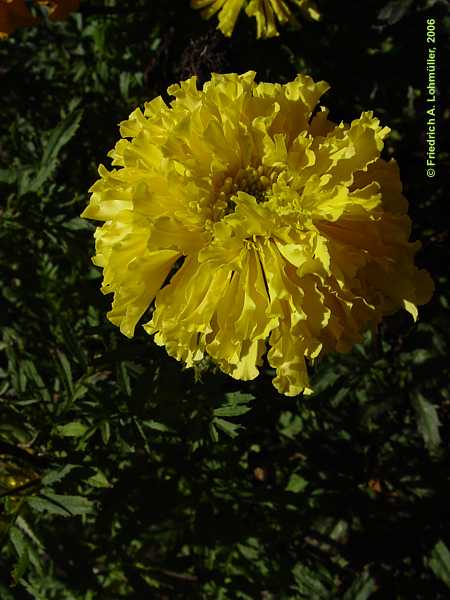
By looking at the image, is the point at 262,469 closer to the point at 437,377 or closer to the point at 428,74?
the point at 437,377

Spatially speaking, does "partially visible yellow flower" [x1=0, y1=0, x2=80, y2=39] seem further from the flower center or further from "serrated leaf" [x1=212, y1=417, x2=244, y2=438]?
"serrated leaf" [x1=212, y1=417, x2=244, y2=438]

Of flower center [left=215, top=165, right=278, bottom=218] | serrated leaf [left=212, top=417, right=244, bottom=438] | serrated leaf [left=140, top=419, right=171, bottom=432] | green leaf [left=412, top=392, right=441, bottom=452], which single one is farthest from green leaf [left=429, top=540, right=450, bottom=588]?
flower center [left=215, top=165, right=278, bottom=218]

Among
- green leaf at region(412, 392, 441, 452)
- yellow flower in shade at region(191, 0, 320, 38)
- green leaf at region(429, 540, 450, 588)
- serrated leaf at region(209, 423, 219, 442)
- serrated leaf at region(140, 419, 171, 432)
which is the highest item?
yellow flower in shade at region(191, 0, 320, 38)

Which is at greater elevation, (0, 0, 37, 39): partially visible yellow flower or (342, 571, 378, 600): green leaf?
(0, 0, 37, 39): partially visible yellow flower

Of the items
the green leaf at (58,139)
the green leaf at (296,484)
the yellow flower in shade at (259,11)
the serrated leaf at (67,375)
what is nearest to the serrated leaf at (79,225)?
the green leaf at (58,139)

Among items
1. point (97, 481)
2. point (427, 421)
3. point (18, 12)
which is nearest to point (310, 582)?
point (427, 421)

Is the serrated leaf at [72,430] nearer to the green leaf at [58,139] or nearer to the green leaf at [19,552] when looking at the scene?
the green leaf at [19,552]

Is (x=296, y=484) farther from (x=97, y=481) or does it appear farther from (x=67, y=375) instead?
(x=67, y=375)

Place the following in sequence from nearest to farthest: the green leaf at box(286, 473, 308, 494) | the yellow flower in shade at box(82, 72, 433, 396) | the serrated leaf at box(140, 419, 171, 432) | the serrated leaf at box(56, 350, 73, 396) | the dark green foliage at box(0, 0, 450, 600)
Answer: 1. the yellow flower in shade at box(82, 72, 433, 396)
2. the serrated leaf at box(140, 419, 171, 432)
3. the serrated leaf at box(56, 350, 73, 396)
4. the dark green foliage at box(0, 0, 450, 600)
5. the green leaf at box(286, 473, 308, 494)
